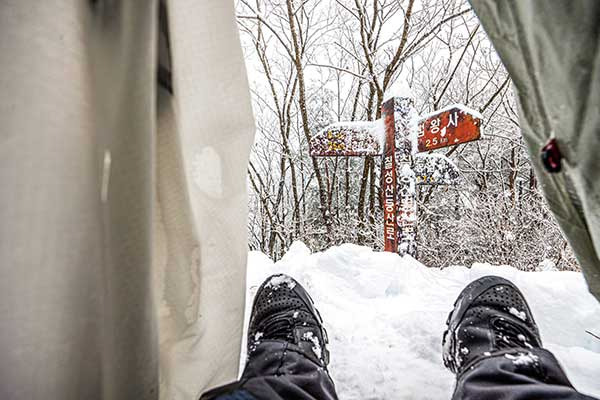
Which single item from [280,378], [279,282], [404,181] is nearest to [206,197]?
[280,378]

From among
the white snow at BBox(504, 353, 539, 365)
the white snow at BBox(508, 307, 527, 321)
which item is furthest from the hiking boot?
the white snow at BBox(508, 307, 527, 321)

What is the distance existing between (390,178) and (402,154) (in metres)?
0.23

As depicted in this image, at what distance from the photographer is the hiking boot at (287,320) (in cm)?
101

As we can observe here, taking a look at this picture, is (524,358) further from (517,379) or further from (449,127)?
(449,127)

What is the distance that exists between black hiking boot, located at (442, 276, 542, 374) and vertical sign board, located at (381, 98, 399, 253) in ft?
4.65

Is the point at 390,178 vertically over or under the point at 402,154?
under

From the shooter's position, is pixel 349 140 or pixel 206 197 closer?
pixel 206 197

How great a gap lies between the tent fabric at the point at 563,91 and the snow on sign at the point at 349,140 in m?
2.20

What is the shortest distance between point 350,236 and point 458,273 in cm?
405

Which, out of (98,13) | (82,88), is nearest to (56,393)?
(82,88)

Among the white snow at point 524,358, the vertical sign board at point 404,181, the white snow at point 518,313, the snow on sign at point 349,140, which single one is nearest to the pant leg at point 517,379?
the white snow at point 524,358

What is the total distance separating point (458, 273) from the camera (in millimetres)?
2186

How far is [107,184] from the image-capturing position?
0.50 meters

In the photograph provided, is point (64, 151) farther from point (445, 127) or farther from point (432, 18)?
point (432, 18)
